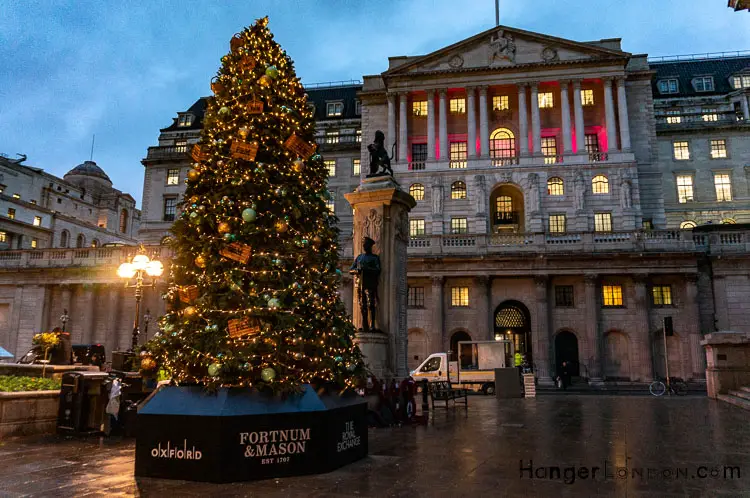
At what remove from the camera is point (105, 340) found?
42719 mm

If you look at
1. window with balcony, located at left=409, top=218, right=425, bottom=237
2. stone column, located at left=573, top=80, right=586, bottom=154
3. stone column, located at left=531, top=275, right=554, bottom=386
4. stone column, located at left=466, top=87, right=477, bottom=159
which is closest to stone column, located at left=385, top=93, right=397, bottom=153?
stone column, located at left=466, top=87, right=477, bottom=159

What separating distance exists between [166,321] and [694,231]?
3823cm

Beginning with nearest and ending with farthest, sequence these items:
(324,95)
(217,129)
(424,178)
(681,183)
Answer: (217,129)
(424,178)
(681,183)
(324,95)

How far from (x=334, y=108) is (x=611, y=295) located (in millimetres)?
40489

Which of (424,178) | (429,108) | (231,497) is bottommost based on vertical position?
(231,497)

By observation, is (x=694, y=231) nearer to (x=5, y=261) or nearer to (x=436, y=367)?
(x=436, y=367)

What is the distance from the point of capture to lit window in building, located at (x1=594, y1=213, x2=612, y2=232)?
42812mm

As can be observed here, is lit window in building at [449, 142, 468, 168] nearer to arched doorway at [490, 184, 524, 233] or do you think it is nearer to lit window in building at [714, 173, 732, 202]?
arched doorway at [490, 184, 524, 233]

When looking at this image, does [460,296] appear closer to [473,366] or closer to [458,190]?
[473,366]

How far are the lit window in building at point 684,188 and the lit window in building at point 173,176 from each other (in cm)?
5144

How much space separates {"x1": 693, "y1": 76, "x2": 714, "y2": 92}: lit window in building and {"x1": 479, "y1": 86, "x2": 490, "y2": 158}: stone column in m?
29.9

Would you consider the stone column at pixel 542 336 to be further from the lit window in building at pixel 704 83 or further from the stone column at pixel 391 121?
the lit window in building at pixel 704 83

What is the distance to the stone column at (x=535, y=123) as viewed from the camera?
45438 mm

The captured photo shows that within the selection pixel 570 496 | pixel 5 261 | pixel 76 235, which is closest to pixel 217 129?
pixel 570 496
